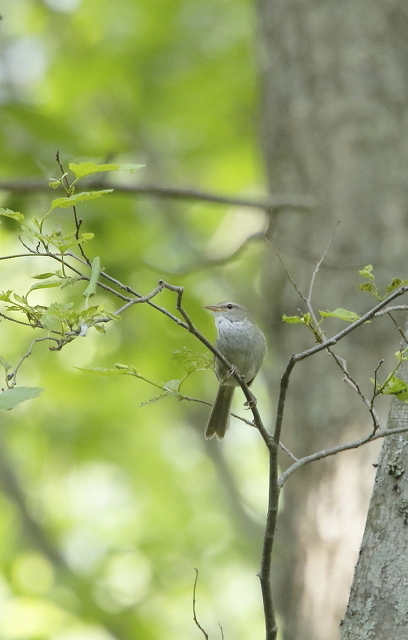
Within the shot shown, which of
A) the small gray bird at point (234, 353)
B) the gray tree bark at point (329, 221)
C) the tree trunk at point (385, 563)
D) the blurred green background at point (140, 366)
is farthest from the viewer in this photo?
the blurred green background at point (140, 366)

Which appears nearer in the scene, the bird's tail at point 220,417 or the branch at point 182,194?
the branch at point 182,194

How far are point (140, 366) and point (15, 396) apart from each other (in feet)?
16.9

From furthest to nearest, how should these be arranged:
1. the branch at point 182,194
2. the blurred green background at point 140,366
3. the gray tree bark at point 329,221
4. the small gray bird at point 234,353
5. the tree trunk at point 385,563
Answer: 1. the blurred green background at point 140,366
2. the gray tree bark at point 329,221
3. the small gray bird at point 234,353
4. the branch at point 182,194
5. the tree trunk at point 385,563

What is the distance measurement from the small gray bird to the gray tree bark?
0.82 m

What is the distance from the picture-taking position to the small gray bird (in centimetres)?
447

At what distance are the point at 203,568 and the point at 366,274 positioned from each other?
288 inches

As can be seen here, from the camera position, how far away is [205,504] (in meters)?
10.8

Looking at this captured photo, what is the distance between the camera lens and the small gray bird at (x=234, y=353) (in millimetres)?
4473

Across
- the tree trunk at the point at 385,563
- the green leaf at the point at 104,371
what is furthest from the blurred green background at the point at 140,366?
the green leaf at the point at 104,371

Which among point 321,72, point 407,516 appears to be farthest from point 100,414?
point 407,516

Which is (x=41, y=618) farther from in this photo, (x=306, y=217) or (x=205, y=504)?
(x=306, y=217)

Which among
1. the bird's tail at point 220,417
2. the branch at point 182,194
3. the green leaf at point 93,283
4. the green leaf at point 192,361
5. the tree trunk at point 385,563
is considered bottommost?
the tree trunk at point 385,563

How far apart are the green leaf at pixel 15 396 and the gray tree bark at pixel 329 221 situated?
3.20m

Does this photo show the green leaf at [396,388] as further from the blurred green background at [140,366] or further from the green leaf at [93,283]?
the blurred green background at [140,366]
